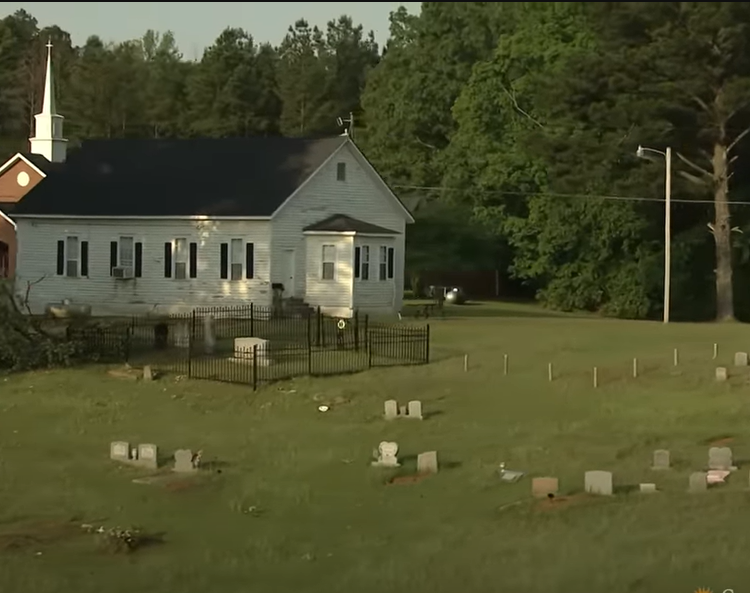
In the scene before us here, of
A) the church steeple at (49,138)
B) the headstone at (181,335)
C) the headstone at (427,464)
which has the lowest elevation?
the headstone at (427,464)

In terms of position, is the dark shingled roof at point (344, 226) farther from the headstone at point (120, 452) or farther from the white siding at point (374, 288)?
the headstone at point (120, 452)

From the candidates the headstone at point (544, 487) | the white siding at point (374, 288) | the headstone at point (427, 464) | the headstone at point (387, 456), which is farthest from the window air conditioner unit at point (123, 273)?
the headstone at point (544, 487)

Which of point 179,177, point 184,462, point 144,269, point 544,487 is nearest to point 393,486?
point 544,487

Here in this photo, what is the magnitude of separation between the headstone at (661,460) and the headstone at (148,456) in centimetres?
807

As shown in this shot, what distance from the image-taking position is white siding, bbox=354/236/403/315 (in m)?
43.9

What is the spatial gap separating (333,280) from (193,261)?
474cm

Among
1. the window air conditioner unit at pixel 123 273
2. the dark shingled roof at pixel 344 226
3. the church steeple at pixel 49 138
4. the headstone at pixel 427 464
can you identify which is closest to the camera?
the headstone at pixel 427 464

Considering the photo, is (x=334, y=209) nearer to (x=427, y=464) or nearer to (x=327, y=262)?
(x=327, y=262)

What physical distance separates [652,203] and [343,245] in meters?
16.4

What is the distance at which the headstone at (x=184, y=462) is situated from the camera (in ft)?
70.6

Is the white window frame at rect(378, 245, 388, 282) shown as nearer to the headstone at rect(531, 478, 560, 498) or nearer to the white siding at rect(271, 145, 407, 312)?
the white siding at rect(271, 145, 407, 312)

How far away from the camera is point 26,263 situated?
4653 centimetres

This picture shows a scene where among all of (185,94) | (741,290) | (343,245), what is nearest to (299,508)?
(343,245)

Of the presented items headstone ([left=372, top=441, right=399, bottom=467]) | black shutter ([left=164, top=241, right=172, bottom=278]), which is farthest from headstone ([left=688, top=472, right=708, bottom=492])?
black shutter ([left=164, top=241, right=172, bottom=278])
